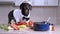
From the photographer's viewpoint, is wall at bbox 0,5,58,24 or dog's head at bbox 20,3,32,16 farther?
wall at bbox 0,5,58,24

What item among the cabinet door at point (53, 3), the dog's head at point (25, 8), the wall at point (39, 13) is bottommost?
the wall at point (39, 13)

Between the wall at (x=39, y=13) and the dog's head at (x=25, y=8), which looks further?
the wall at (x=39, y=13)

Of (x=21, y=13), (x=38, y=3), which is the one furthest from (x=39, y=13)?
(x=21, y=13)

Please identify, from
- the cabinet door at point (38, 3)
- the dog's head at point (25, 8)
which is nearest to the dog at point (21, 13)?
the dog's head at point (25, 8)

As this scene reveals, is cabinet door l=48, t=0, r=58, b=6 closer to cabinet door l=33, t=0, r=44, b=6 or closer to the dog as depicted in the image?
cabinet door l=33, t=0, r=44, b=6

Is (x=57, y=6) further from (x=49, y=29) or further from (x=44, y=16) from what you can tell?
(x=49, y=29)

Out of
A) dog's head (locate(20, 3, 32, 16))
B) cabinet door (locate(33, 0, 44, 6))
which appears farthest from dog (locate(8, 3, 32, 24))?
cabinet door (locate(33, 0, 44, 6))

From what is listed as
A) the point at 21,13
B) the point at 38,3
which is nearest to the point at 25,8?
the point at 21,13

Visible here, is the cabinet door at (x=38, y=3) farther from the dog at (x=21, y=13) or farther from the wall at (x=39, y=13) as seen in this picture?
the dog at (x=21, y=13)

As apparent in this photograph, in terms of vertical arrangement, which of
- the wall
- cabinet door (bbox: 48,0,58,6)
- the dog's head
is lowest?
the wall

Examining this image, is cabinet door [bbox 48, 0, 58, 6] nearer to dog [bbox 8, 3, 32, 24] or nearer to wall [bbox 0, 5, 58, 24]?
wall [bbox 0, 5, 58, 24]

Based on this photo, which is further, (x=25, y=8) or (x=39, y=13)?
(x=39, y=13)

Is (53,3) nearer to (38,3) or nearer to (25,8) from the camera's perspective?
(38,3)

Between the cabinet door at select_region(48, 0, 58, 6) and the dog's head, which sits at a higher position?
the cabinet door at select_region(48, 0, 58, 6)
